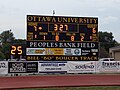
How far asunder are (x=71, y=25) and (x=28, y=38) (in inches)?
146

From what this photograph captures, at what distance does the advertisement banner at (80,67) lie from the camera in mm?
29547

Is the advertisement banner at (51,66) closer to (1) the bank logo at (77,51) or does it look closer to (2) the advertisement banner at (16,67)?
(2) the advertisement banner at (16,67)

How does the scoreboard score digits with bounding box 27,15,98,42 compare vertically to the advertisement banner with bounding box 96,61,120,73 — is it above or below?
above

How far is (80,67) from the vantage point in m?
29.8

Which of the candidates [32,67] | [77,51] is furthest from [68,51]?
[32,67]

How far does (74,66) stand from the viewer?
29609mm

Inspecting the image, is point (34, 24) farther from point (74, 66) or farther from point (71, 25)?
point (74, 66)

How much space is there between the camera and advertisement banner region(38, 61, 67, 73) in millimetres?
28411

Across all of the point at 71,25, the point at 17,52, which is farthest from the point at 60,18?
the point at 17,52

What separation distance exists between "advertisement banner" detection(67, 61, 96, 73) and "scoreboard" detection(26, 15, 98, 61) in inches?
79.1

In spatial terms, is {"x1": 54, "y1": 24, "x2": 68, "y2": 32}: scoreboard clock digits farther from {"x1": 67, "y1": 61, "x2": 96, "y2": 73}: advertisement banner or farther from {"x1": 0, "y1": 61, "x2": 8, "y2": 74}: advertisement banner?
{"x1": 0, "y1": 61, "x2": 8, "y2": 74}: advertisement banner

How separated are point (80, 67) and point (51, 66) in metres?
2.92

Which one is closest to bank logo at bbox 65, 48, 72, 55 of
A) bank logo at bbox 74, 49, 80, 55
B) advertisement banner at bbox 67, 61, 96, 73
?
bank logo at bbox 74, 49, 80, 55

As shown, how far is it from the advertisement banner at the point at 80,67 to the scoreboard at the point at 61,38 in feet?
6.59
